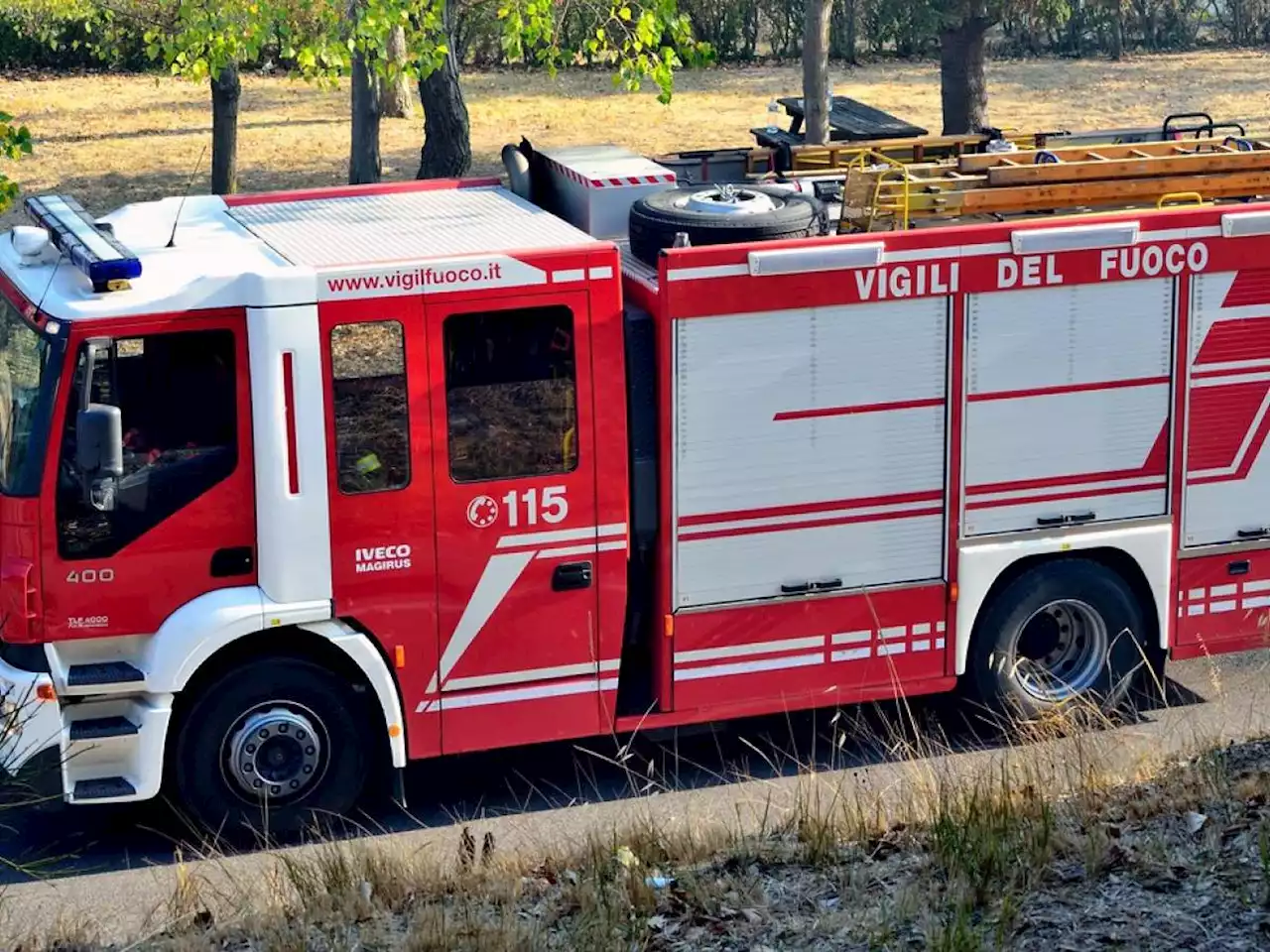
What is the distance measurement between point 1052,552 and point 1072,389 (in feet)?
2.58

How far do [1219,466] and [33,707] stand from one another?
217 inches

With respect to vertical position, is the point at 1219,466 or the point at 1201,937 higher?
the point at 1219,466

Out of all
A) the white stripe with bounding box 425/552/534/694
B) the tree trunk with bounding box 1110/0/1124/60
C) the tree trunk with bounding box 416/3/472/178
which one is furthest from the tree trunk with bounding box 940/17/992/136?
the white stripe with bounding box 425/552/534/694

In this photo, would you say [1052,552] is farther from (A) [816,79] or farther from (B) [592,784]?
(A) [816,79]

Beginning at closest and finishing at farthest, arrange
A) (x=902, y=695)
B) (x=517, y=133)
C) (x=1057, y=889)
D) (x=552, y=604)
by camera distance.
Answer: (x=1057, y=889) → (x=552, y=604) → (x=902, y=695) → (x=517, y=133)

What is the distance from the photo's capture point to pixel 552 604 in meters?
8.02

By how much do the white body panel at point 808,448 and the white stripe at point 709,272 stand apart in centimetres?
19

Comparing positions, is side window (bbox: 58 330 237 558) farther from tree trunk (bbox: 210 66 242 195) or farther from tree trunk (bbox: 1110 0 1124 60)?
tree trunk (bbox: 1110 0 1124 60)

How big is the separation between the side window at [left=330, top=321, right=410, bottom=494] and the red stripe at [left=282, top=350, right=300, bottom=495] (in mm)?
168

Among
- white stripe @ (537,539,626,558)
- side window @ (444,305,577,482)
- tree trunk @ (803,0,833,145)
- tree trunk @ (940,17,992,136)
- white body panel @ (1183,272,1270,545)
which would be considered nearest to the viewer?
side window @ (444,305,577,482)

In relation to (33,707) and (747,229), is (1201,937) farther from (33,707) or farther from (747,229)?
(33,707)

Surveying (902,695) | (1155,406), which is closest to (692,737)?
(902,695)

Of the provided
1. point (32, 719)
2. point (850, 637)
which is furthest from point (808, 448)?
point (32, 719)

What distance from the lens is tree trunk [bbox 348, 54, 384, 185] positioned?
52.9 ft
